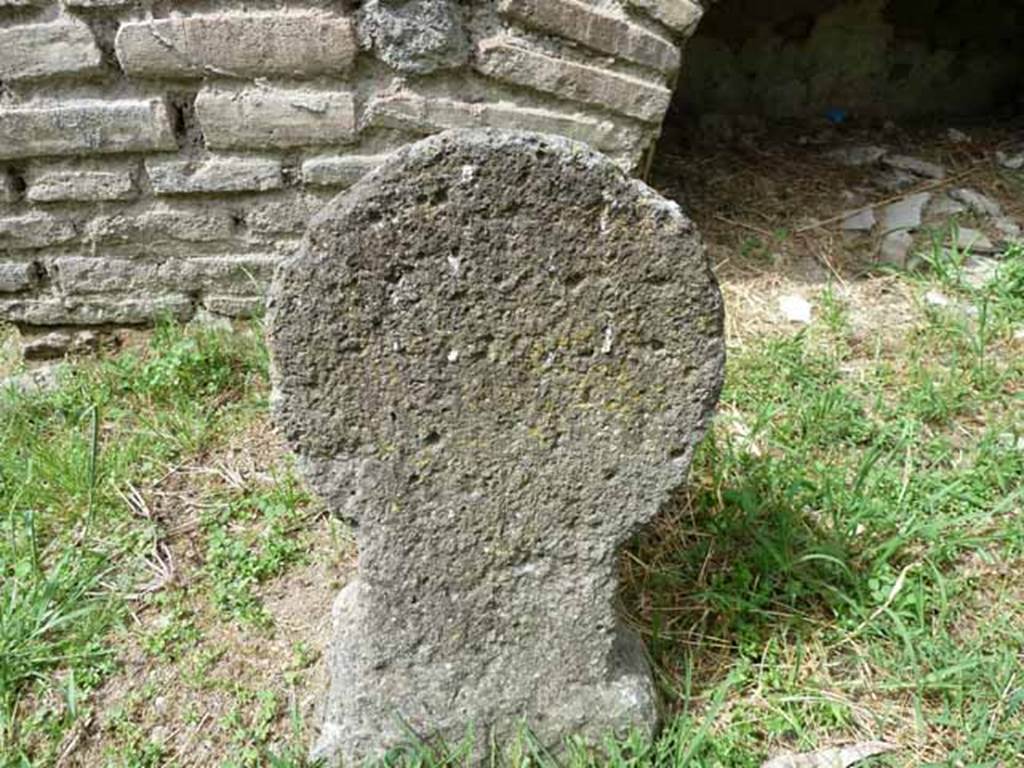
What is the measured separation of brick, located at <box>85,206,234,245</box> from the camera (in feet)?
8.37

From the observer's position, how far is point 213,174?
8.07 feet

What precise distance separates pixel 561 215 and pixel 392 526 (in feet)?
1.91

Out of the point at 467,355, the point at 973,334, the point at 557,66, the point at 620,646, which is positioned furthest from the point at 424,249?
the point at 973,334

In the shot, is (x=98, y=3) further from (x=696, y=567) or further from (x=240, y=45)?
(x=696, y=567)

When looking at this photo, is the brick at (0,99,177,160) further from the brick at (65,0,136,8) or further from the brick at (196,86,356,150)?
the brick at (65,0,136,8)

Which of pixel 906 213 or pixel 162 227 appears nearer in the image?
pixel 162 227

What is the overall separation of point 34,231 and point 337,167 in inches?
38.4

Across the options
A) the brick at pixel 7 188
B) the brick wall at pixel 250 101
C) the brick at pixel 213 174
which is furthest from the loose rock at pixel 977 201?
the brick at pixel 7 188

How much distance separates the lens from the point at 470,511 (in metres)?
1.40

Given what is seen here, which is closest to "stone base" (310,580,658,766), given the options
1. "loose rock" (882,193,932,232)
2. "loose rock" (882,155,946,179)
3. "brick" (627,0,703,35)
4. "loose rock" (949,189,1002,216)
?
"brick" (627,0,703,35)

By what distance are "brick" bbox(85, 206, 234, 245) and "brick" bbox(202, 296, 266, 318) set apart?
0.68 ft

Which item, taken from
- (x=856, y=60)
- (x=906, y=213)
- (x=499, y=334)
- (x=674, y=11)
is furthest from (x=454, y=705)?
(x=856, y=60)

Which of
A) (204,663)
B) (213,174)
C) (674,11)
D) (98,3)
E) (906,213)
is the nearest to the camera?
(204,663)

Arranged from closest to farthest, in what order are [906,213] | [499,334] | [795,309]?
[499,334], [795,309], [906,213]
